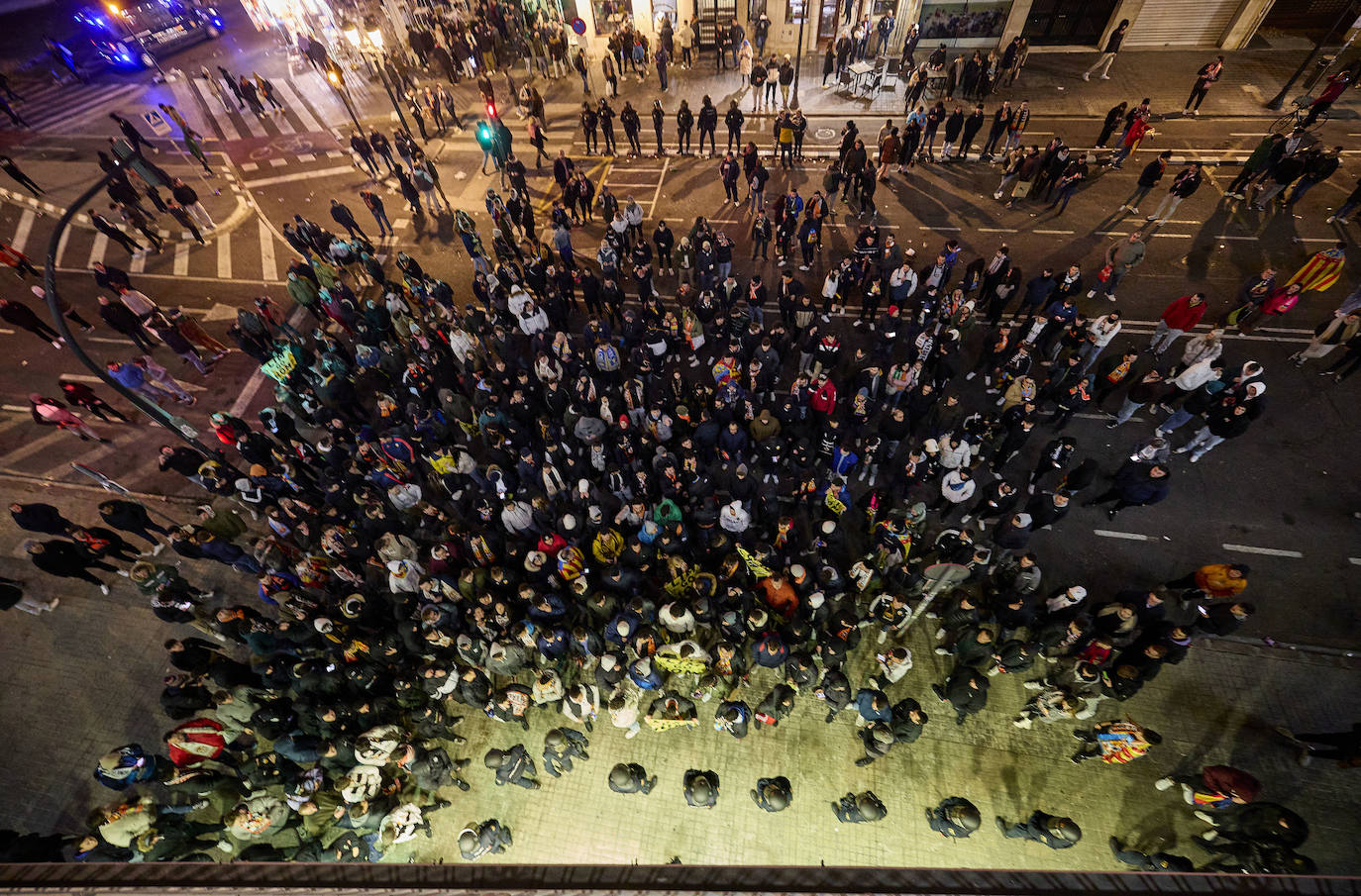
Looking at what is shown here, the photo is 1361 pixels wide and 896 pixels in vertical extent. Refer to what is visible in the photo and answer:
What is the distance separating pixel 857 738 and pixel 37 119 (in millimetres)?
43276

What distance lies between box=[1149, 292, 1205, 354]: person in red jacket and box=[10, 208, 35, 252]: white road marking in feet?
117

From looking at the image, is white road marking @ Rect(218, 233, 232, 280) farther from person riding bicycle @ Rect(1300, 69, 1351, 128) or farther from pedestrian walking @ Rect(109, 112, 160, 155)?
person riding bicycle @ Rect(1300, 69, 1351, 128)

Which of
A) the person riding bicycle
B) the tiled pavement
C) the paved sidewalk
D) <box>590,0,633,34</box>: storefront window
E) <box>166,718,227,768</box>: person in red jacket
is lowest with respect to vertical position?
the tiled pavement

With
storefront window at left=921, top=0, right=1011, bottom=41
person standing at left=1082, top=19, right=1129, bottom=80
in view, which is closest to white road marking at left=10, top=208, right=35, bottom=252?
storefront window at left=921, top=0, right=1011, bottom=41

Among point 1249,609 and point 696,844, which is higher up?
point 1249,609

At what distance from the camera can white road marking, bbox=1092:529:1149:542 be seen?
35.0 feet

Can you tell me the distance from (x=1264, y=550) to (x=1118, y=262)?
8.13 metres

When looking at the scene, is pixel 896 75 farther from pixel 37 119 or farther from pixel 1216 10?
pixel 37 119

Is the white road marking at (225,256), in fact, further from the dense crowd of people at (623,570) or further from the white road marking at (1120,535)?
the white road marking at (1120,535)

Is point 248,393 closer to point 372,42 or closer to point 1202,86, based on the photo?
point 372,42

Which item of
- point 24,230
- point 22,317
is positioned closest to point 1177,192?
point 22,317

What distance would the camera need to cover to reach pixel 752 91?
2448 cm

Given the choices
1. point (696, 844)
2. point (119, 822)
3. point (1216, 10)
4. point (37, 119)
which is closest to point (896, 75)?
point (1216, 10)

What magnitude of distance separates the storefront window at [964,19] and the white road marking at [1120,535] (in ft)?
81.3
